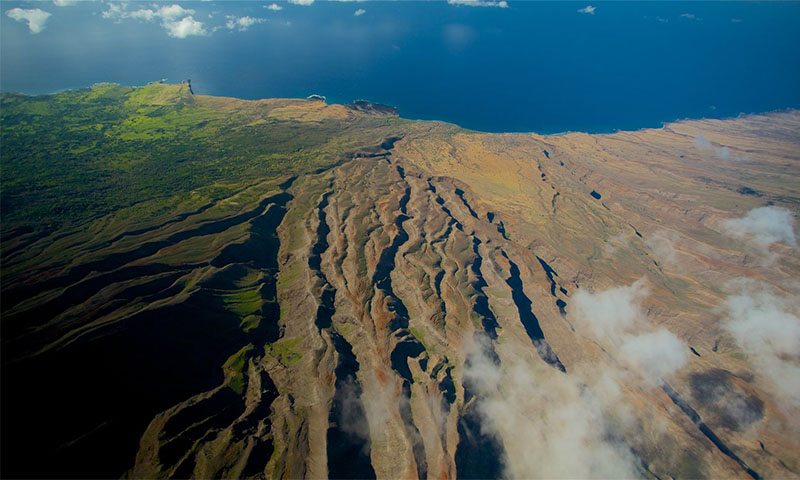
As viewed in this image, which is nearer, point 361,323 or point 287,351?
point 287,351

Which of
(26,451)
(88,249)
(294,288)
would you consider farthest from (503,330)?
(88,249)

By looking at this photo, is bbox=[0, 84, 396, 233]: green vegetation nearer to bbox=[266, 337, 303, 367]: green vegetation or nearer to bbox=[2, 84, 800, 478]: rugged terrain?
bbox=[2, 84, 800, 478]: rugged terrain

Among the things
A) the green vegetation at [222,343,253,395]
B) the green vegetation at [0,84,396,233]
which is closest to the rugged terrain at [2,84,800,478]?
the green vegetation at [222,343,253,395]

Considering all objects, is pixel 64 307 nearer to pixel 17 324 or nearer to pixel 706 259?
pixel 17 324

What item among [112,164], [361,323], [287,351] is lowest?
[361,323]

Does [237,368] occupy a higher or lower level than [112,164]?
lower

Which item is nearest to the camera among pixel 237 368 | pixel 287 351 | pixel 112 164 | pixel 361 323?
pixel 237 368

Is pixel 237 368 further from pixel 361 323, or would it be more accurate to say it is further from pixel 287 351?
pixel 361 323

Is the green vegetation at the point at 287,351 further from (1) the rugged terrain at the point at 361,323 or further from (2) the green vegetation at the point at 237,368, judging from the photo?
(2) the green vegetation at the point at 237,368

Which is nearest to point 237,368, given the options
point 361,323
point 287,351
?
point 287,351
